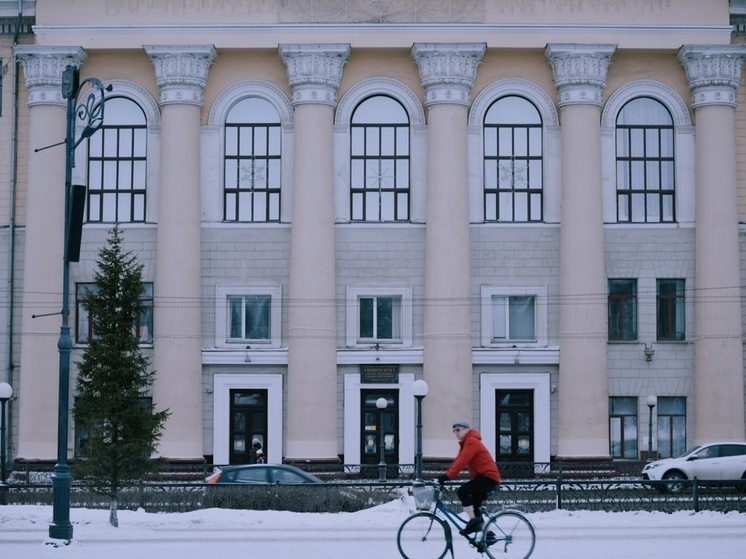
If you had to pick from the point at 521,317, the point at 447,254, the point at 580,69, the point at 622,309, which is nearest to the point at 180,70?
the point at 447,254

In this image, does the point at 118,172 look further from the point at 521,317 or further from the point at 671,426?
the point at 671,426

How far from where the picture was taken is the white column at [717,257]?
4553cm

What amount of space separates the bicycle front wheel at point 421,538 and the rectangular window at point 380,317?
26.2m

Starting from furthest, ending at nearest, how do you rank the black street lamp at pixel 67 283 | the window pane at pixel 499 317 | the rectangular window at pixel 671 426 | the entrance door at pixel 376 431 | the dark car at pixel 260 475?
the window pane at pixel 499 317 < the rectangular window at pixel 671 426 < the entrance door at pixel 376 431 < the dark car at pixel 260 475 < the black street lamp at pixel 67 283

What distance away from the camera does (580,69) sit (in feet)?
151

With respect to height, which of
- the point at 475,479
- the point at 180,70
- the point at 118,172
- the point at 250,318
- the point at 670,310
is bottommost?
the point at 475,479

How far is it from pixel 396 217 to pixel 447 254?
254cm

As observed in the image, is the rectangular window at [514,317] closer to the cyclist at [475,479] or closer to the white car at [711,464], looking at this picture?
the white car at [711,464]

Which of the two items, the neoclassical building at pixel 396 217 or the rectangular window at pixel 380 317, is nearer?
the neoclassical building at pixel 396 217

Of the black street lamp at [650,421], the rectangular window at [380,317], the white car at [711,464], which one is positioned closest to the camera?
the white car at [711,464]

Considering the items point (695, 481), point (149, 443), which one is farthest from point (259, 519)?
point (695, 481)

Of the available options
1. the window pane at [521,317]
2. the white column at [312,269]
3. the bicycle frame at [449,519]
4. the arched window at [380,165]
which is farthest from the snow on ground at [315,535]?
the arched window at [380,165]

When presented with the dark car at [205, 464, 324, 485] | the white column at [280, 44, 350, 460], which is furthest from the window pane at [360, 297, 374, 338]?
the dark car at [205, 464, 324, 485]

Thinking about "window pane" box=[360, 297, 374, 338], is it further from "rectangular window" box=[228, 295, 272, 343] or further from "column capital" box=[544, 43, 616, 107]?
"column capital" box=[544, 43, 616, 107]
